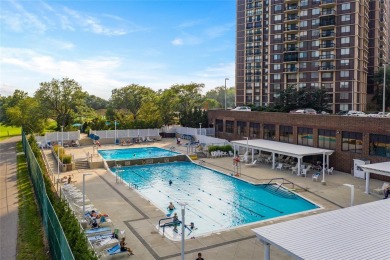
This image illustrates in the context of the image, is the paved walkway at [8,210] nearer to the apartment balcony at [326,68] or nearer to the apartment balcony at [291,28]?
the apartment balcony at [326,68]

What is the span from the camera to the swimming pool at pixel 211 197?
66.7ft

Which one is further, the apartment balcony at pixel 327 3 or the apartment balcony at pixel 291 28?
the apartment balcony at pixel 291 28

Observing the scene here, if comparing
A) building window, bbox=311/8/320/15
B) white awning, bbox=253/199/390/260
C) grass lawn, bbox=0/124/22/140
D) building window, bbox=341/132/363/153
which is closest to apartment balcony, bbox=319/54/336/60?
building window, bbox=311/8/320/15

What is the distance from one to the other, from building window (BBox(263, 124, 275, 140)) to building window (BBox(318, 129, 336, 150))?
23.7ft

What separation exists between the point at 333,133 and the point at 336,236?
23815 mm

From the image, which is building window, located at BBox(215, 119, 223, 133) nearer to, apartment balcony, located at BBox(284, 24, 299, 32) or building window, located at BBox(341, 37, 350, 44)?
building window, located at BBox(341, 37, 350, 44)

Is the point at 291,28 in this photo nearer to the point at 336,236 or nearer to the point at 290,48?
the point at 290,48

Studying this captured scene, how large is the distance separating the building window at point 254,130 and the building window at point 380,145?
15.7 metres

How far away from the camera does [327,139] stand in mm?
32781

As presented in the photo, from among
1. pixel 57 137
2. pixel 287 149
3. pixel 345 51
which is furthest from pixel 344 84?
pixel 57 137

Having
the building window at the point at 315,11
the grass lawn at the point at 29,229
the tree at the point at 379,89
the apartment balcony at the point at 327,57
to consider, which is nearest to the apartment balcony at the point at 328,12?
the building window at the point at 315,11

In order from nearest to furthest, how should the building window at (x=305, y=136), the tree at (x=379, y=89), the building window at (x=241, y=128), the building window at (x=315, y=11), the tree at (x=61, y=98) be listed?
the building window at (x=305, y=136) → the building window at (x=241, y=128) → the tree at (x=61, y=98) → the building window at (x=315, y=11) → the tree at (x=379, y=89)

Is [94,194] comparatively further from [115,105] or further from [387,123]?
[115,105]

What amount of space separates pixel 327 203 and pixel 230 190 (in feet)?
25.3
